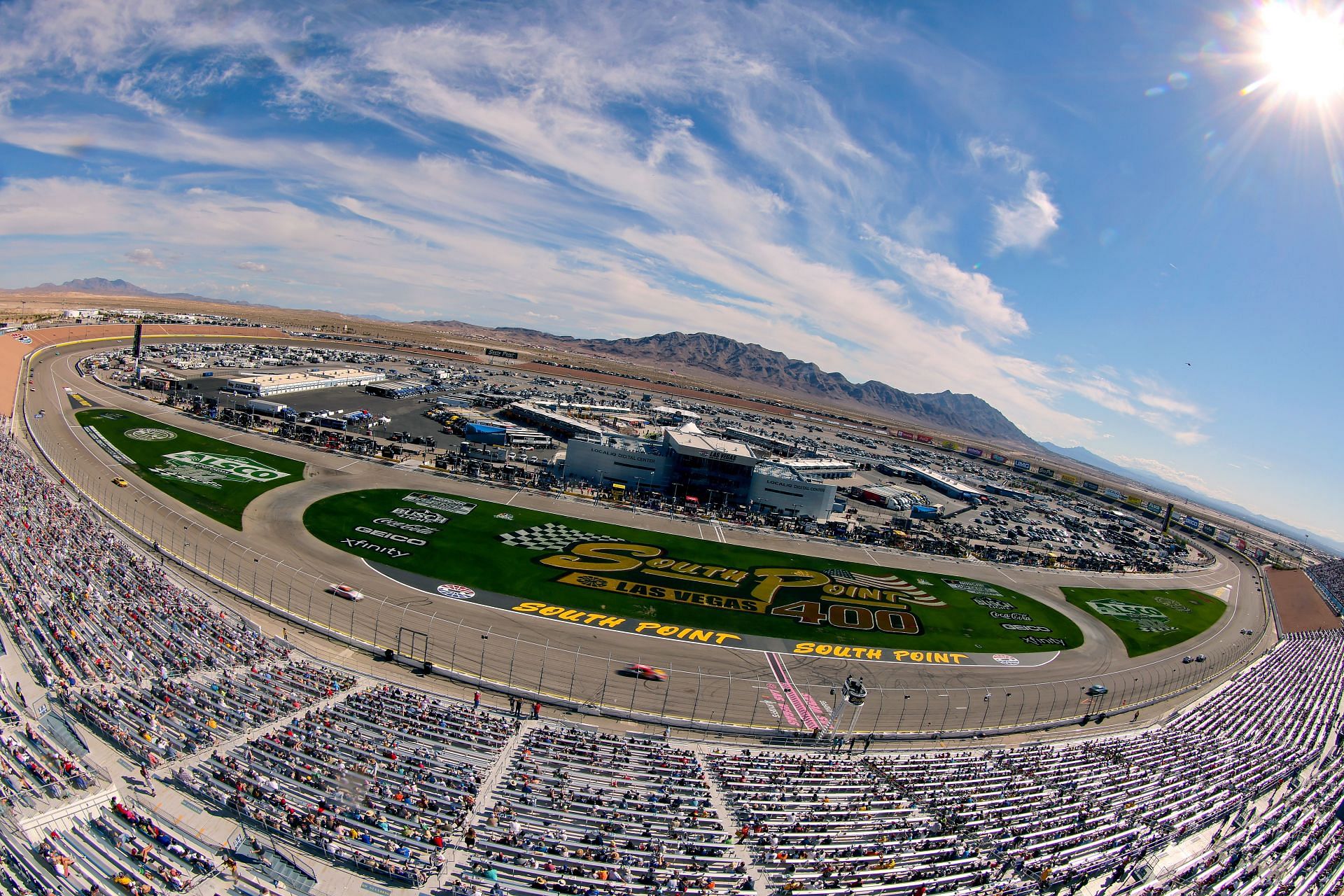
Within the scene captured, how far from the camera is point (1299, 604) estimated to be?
327ft

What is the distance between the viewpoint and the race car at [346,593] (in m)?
42.4

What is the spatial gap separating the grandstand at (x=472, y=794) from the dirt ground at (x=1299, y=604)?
70.8m

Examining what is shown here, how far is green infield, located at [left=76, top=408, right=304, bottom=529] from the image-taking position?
5634 cm

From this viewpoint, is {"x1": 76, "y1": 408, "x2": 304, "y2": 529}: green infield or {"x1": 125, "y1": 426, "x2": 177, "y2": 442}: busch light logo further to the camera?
{"x1": 125, "y1": 426, "x2": 177, "y2": 442}: busch light logo

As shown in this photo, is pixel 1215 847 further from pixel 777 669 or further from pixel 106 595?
pixel 106 595

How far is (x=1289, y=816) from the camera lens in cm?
3144

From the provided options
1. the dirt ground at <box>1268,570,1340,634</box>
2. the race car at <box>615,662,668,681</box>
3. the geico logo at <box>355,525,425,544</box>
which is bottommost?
the race car at <box>615,662,668,681</box>

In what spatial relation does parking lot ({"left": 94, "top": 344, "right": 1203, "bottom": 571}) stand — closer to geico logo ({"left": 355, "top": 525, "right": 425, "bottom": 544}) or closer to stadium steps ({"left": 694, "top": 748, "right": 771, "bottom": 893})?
geico logo ({"left": 355, "top": 525, "right": 425, "bottom": 544})

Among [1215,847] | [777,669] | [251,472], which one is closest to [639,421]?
[251,472]

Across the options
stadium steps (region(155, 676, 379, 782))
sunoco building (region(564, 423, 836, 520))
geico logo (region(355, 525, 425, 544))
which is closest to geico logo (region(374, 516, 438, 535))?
geico logo (region(355, 525, 425, 544))

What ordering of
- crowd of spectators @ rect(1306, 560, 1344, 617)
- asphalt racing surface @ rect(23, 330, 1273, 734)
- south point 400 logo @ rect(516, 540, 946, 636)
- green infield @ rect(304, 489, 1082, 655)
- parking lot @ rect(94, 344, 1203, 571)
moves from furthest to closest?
crowd of spectators @ rect(1306, 560, 1344, 617) → parking lot @ rect(94, 344, 1203, 571) → south point 400 logo @ rect(516, 540, 946, 636) → green infield @ rect(304, 489, 1082, 655) → asphalt racing surface @ rect(23, 330, 1273, 734)

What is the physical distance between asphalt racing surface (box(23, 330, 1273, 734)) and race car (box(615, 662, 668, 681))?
53 cm

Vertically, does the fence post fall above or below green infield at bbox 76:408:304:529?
below

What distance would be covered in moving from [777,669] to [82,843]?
36.4 meters
